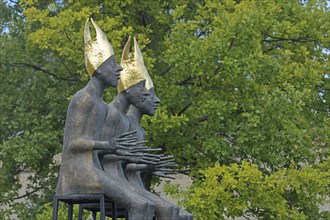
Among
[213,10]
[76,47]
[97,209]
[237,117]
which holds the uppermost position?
[213,10]

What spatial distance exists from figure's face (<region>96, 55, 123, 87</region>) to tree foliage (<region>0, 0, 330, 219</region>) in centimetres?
595

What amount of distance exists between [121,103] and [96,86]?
76cm

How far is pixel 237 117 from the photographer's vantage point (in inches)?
701

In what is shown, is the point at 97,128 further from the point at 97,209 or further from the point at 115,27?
the point at 115,27

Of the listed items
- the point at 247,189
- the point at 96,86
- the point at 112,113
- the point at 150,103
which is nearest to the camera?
the point at 96,86

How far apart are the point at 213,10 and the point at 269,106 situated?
8.80ft

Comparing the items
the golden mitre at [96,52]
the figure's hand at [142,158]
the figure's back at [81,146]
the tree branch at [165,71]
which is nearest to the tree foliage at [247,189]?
the tree branch at [165,71]

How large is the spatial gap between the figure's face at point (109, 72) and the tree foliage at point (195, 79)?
5.95 metres

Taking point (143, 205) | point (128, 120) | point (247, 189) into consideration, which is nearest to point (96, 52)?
point (128, 120)

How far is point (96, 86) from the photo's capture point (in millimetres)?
10664

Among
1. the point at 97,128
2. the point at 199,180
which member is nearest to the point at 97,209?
the point at 97,128

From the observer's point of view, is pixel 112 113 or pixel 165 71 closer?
pixel 112 113

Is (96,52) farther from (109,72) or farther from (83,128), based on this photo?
(83,128)

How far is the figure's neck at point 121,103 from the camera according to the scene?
11.3m
